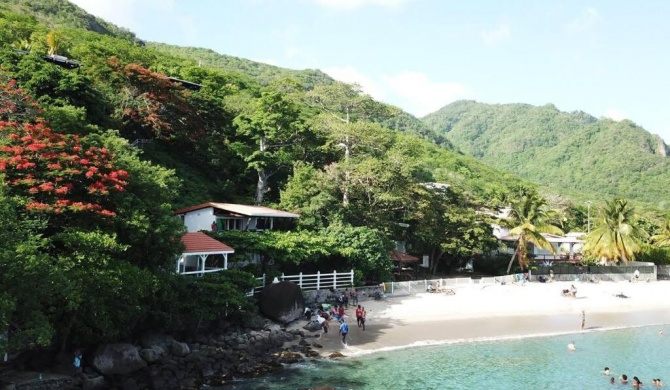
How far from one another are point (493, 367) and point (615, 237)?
33.6 meters

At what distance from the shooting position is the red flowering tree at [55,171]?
65.3 ft

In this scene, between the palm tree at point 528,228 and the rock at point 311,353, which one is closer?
the rock at point 311,353

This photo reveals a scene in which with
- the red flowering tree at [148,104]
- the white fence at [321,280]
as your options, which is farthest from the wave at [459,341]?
the red flowering tree at [148,104]

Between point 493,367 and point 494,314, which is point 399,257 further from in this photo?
point 493,367

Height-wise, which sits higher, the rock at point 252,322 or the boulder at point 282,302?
the boulder at point 282,302

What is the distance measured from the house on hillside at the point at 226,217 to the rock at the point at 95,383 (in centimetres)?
1533

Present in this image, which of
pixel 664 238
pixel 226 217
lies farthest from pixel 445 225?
pixel 664 238

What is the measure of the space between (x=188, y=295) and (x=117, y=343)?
13.1 ft

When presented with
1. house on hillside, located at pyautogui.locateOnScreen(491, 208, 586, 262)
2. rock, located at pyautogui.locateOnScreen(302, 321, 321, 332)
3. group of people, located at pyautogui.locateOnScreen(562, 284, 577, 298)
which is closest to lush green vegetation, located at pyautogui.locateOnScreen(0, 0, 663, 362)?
rock, located at pyautogui.locateOnScreen(302, 321, 321, 332)

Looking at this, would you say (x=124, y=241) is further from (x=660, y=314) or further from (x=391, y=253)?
(x=660, y=314)

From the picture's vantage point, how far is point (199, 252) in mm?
26703

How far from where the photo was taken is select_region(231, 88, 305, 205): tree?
43.2m

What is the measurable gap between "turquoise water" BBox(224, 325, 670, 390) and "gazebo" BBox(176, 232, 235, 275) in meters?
8.00

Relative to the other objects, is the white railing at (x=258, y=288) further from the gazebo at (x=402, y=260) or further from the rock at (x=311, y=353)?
the gazebo at (x=402, y=260)
